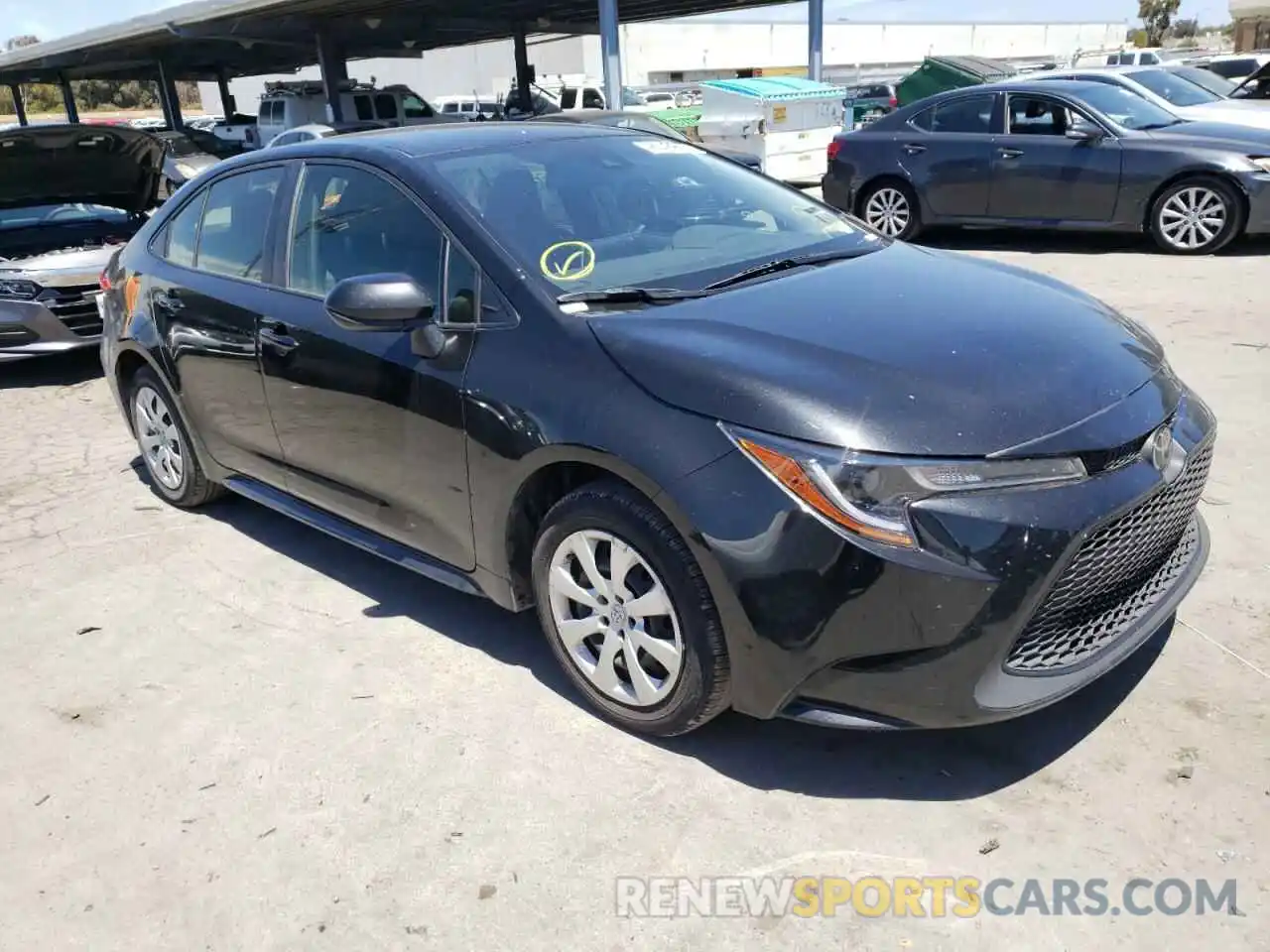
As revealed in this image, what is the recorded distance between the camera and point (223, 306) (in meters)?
4.02

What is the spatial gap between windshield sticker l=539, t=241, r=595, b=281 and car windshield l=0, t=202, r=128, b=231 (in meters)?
6.69

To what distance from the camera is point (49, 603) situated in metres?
4.09

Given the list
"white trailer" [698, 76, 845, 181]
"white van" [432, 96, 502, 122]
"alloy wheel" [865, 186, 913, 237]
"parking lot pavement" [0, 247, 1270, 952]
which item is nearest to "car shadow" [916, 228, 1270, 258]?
"alloy wheel" [865, 186, 913, 237]

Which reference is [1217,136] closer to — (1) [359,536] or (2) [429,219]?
(2) [429,219]

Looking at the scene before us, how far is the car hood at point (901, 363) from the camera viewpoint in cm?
243

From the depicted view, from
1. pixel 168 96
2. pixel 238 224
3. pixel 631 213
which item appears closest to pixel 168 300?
pixel 238 224

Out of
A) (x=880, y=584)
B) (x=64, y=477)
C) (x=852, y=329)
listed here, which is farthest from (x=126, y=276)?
(x=880, y=584)

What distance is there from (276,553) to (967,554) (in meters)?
3.13

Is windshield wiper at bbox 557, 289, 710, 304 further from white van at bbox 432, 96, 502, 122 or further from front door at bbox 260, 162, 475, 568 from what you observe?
white van at bbox 432, 96, 502, 122

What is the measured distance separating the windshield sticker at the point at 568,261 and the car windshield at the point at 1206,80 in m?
11.8

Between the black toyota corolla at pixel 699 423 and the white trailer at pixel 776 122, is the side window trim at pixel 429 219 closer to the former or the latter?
the black toyota corolla at pixel 699 423

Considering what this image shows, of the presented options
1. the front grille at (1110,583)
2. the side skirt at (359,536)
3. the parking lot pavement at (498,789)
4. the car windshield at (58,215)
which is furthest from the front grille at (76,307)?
the front grille at (1110,583)

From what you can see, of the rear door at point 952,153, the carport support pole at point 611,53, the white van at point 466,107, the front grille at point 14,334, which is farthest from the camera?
the white van at point 466,107

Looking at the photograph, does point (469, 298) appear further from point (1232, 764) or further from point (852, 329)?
point (1232, 764)
